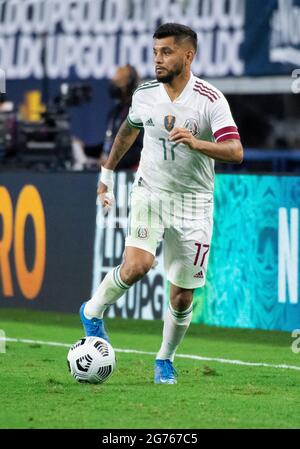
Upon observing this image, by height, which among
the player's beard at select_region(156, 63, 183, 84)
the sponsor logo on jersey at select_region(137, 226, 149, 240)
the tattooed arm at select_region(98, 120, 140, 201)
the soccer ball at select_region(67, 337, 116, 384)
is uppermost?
the player's beard at select_region(156, 63, 183, 84)

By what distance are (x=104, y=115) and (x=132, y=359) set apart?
7.27 meters

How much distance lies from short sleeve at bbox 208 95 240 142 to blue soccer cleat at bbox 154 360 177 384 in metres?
1.55

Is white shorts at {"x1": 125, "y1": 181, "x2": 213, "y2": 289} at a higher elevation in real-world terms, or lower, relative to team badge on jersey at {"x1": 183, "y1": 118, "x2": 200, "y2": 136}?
lower

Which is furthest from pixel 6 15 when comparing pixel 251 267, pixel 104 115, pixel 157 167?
pixel 157 167

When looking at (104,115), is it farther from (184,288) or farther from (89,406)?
(89,406)

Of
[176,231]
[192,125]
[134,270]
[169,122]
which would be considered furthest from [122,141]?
[134,270]

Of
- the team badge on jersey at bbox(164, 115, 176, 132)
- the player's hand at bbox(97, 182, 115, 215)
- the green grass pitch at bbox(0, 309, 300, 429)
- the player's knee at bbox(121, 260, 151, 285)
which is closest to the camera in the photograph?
the green grass pitch at bbox(0, 309, 300, 429)

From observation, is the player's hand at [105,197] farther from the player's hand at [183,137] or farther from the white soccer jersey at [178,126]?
the player's hand at [183,137]

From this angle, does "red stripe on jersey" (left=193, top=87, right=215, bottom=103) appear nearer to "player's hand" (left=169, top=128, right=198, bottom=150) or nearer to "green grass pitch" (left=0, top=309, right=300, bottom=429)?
"player's hand" (left=169, top=128, right=198, bottom=150)

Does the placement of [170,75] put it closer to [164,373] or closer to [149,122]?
[149,122]

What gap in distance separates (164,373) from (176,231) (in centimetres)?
94

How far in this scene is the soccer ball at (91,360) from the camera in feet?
28.1

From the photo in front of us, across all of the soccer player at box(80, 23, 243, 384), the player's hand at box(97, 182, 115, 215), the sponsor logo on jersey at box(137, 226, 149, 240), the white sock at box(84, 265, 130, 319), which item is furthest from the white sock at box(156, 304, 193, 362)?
the player's hand at box(97, 182, 115, 215)

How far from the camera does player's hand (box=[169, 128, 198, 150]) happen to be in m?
8.20
